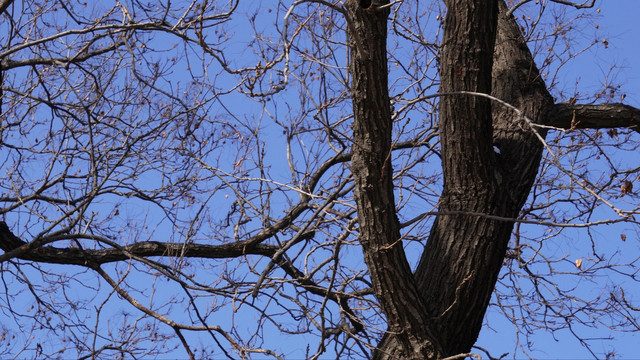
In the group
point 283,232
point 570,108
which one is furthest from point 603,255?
point 283,232

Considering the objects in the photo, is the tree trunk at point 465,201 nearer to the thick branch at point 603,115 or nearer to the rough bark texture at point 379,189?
the rough bark texture at point 379,189

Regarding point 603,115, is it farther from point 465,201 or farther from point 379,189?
point 379,189

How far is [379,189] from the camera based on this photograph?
11.6ft

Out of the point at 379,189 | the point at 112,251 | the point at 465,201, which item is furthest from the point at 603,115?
the point at 112,251

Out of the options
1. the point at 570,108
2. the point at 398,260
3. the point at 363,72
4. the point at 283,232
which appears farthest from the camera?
the point at 283,232

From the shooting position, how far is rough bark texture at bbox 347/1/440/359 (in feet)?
11.0

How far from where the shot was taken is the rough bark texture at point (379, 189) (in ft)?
11.0

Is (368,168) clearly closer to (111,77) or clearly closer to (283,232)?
(283,232)

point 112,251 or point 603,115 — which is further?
point 112,251

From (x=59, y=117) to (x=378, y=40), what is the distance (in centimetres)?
339

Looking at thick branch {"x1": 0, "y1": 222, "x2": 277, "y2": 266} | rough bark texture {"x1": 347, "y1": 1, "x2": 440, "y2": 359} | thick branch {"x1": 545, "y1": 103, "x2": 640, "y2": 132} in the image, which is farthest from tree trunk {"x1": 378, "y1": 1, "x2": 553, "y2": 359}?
thick branch {"x1": 0, "y1": 222, "x2": 277, "y2": 266}

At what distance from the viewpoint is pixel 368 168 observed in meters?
3.49

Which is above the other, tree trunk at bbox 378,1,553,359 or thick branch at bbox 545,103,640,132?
thick branch at bbox 545,103,640,132

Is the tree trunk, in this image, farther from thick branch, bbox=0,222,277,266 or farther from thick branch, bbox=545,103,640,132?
thick branch, bbox=0,222,277,266
